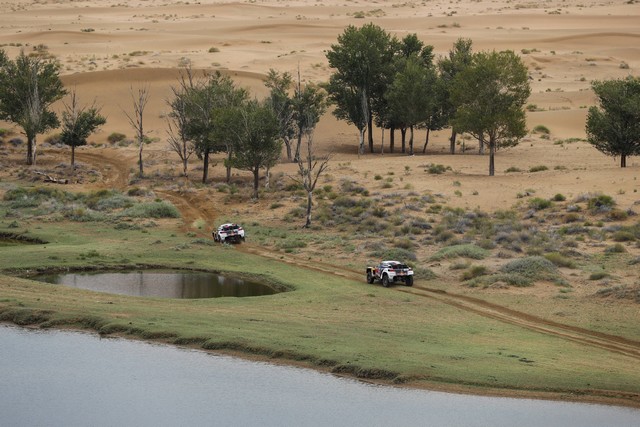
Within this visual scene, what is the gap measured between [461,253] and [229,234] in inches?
557

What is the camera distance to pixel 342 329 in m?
38.2

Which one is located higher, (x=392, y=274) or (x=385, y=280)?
(x=392, y=274)

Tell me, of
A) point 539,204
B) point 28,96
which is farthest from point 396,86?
point 28,96

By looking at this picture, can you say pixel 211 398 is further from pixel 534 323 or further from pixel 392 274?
pixel 392 274

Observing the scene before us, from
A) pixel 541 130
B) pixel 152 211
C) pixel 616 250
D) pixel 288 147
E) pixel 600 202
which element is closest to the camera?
pixel 616 250

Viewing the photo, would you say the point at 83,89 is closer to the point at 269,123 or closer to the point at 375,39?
the point at 375,39

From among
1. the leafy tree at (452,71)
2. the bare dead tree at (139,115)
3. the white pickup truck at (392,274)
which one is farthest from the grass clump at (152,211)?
the leafy tree at (452,71)

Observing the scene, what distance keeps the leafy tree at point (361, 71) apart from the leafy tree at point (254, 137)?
58.7ft

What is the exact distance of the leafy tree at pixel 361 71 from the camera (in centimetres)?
9438

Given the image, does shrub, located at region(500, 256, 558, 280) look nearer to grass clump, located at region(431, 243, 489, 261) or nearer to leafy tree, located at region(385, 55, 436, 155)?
grass clump, located at region(431, 243, 489, 261)

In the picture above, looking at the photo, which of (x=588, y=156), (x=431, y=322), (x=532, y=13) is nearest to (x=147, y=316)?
(x=431, y=322)

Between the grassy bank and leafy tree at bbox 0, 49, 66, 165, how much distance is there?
41.1m

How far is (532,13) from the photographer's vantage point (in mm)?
187625

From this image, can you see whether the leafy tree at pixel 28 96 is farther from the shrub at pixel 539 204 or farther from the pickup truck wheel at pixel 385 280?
the pickup truck wheel at pixel 385 280
